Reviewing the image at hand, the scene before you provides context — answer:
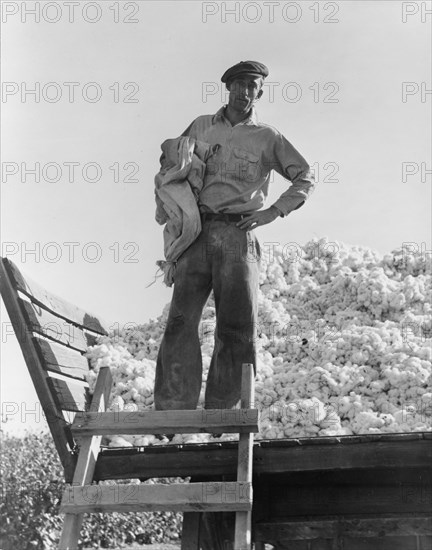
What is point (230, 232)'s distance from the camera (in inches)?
213

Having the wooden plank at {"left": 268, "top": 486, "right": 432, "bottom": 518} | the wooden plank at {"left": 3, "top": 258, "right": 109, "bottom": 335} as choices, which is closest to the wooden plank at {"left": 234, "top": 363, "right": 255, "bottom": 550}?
the wooden plank at {"left": 268, "top": 486, "right": 432, "bottom": 518}

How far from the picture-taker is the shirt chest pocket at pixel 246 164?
555 centimetres

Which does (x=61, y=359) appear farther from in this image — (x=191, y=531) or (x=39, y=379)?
(x=191, y=531)

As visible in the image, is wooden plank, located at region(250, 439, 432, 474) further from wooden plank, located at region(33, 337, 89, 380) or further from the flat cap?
the flat cap

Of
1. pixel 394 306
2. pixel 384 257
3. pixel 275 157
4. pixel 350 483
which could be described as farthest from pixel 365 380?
pixel 384 257

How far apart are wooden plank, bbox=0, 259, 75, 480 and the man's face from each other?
66.0 inches

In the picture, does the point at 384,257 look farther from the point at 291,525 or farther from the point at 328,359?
the point at 291,525

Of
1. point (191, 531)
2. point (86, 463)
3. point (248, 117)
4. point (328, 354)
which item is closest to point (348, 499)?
point (191, 531)

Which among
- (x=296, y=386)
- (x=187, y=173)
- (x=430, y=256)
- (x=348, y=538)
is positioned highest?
(x=430, y=256)

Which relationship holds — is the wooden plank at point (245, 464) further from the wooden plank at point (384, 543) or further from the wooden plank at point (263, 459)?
the wooden plank at point (384, 543)

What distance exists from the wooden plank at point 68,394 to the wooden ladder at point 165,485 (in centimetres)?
62

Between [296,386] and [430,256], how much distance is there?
13.7 feet

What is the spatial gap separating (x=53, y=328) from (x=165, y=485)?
76.0 inches

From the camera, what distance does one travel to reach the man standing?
535 cm
